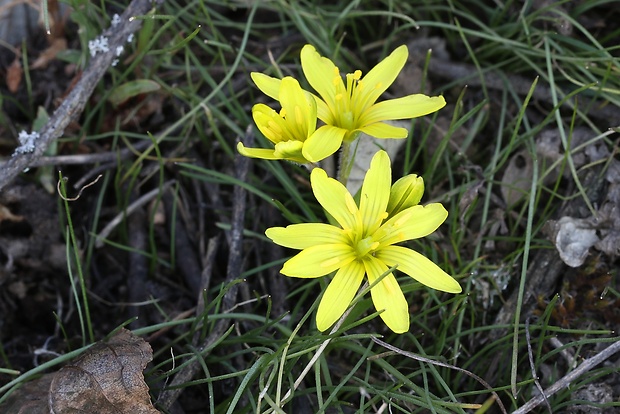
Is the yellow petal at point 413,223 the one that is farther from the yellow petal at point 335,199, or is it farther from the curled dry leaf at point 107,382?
the curled dry leaf at point 107,382

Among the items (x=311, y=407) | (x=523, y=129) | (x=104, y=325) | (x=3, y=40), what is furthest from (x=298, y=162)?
(x=3, y=40)

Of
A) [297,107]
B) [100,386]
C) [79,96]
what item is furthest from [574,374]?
[79,96]

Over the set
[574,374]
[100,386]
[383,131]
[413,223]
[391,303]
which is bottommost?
[574,374]

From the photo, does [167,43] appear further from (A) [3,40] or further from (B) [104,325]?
(B) [104,325]

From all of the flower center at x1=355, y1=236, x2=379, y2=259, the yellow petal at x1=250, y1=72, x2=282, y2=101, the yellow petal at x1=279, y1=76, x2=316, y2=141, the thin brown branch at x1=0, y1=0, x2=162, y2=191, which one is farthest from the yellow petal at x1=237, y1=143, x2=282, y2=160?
the thin brown branch at x1=0, y1=0, x2=162, y2=191

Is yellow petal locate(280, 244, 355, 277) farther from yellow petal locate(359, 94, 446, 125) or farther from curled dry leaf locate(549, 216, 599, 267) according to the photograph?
curled dry leaf locate(549, 216, 599, 267)

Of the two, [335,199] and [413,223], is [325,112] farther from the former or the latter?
[413,223]
